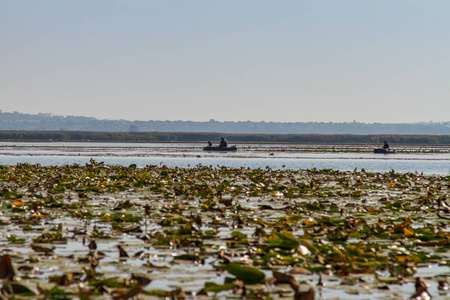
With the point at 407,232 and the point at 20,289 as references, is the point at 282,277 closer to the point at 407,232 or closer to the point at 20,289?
the point at 20,289

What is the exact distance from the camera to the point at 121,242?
39.1 ft

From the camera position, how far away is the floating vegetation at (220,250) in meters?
8.31

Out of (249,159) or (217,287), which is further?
(249,159)

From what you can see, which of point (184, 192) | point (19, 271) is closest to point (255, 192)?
point (184, 192)

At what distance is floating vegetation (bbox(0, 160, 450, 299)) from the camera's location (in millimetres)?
8312

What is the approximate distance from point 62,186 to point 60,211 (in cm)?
738

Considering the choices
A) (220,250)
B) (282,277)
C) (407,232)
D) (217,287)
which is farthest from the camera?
(407,232)

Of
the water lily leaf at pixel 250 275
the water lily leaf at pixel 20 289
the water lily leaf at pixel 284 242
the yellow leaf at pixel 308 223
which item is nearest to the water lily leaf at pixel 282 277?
the water lily leaf at pixel 250 275

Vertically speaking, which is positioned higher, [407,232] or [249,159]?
[407,232]

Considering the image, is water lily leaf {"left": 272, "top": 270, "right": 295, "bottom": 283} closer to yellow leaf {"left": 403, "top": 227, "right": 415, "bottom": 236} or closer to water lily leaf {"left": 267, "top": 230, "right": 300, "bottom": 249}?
water lily leaf {"left": 267, "top": 230, "right": 300, "bottom": 249}

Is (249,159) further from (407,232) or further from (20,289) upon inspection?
(20,289)

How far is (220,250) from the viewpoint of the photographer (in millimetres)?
10383

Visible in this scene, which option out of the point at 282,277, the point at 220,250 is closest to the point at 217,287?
the point at 282,277

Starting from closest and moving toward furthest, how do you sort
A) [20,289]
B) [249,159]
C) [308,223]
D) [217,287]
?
[20,289] < [217,287] < [308,223] < [249,159]
